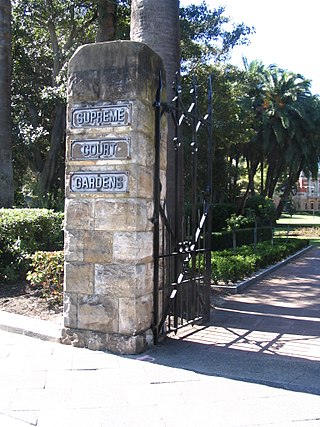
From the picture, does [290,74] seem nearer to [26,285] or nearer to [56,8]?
[56,8]

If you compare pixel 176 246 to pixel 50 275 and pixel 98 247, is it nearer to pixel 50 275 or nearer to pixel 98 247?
pixel 98 247

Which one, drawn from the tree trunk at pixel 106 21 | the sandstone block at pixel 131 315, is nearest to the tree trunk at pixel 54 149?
the tree trunk at pixel 106 21

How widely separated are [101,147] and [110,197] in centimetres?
56

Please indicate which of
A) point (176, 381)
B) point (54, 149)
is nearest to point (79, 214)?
point (176, 381)

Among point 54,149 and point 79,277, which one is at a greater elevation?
point 54,149

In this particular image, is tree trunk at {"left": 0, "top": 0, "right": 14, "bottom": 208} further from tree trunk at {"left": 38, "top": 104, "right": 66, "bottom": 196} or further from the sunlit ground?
tree trunk at {"left": 38, "top": 104, "right": 66, "bottom": 196}

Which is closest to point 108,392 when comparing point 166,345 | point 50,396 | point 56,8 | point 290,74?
point 50,396

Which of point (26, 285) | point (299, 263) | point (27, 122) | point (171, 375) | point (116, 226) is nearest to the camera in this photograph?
point (171, 375)

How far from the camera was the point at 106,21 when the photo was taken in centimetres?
1220

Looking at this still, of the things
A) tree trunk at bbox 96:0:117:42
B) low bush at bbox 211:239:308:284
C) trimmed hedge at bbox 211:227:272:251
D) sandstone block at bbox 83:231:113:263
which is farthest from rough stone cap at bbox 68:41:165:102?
trimmed hedge at bbox 211:227:272:251

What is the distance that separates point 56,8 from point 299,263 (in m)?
12.0

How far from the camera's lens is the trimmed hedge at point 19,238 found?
27.5 ft

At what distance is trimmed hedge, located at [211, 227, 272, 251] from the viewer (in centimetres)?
1627

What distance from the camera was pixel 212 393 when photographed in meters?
3.99
